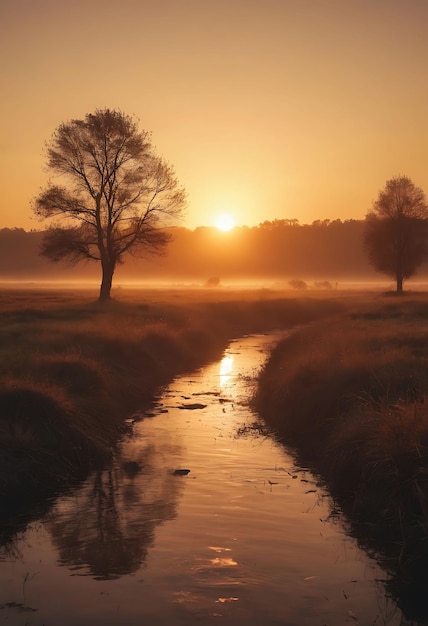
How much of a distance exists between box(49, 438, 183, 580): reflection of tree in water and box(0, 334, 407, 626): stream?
23 mm

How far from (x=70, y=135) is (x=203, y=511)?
39807 mm

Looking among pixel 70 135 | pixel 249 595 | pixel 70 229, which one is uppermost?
pixel 70 135

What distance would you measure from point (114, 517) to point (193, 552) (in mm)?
2161

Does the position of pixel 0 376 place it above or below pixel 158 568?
above

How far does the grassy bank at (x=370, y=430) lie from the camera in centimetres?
1046

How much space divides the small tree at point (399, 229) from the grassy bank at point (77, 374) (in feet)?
107

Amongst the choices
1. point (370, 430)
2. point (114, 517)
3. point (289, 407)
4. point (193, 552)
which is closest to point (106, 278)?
point (289, 407)

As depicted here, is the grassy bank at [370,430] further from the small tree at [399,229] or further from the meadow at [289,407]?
the small tree at [399,229]

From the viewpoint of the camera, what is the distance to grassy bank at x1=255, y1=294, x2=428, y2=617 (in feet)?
34.3

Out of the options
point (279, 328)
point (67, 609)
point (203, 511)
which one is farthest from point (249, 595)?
point (279, 328)

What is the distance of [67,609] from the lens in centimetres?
870

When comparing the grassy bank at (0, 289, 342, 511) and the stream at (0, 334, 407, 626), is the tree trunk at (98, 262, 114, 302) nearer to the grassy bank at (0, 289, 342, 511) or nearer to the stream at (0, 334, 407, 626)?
the grassy bank at (0, 289, 342, 511)

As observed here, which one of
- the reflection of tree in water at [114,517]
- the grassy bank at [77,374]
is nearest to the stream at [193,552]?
the reflection of tree in water at [114,517]

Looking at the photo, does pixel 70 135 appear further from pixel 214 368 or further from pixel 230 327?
pixel 214 368
